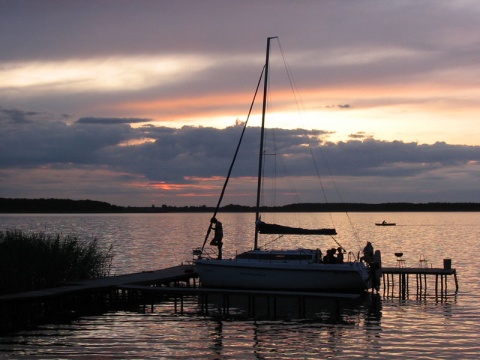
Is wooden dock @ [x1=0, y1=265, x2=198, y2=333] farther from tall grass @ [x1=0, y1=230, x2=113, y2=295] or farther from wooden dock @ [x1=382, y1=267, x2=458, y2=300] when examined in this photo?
wooden dock @ [x1=382, y1=267, x2=458, y2=300]

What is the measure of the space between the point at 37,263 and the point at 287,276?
37.4ft

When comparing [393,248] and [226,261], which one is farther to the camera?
[393,248]

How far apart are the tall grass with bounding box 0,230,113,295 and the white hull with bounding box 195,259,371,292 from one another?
6270mm

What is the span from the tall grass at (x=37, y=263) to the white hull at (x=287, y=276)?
20.6ft

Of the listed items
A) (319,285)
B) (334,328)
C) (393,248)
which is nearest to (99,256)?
(319,285)

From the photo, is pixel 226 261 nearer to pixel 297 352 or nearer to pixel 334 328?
pixel 334 328

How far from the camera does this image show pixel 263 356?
21234 millimetres

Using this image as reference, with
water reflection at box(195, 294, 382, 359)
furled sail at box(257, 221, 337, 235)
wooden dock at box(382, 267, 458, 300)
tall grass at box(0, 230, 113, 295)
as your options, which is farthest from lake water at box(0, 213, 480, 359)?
furled sail at box(257, 221, 337, 235)

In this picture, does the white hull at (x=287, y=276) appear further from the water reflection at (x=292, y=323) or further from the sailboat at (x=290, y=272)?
the water reflection at (x=292, y=323)

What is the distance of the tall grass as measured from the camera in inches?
1127

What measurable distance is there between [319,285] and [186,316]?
6.94 meters

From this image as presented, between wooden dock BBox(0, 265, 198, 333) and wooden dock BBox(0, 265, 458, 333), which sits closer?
wooden dock BBox(0, 265, 198, 333)

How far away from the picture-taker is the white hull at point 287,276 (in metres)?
32.7

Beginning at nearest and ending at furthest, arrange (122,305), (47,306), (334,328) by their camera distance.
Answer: (334,328), (47,306), (122,305)
